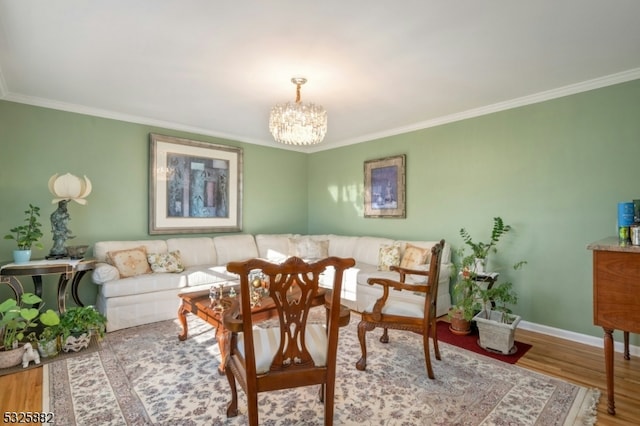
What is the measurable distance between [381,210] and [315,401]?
315cm

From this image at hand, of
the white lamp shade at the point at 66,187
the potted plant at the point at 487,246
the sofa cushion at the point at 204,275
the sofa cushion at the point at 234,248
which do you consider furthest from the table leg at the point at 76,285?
the potted plant at the point at 487,246

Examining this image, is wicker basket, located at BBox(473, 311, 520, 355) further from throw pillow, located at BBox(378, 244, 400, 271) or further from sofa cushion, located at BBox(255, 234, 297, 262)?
sofa cushion, located at BBox(255, 234, 297, 262)

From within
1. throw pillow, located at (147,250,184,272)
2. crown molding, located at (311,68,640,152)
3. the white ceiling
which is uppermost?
the white ceiling

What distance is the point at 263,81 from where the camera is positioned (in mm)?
2920

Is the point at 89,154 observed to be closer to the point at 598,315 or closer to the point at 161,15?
the point at 161,15

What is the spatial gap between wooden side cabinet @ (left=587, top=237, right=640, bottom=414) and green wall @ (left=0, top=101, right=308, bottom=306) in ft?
15.3

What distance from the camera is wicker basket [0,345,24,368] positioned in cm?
234

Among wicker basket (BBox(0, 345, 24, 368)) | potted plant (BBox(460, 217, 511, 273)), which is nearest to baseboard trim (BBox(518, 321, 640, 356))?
potted plant (BBox(460, 217, 511, 273))

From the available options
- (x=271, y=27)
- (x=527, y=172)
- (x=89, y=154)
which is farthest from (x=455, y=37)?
(x=89, y=154)

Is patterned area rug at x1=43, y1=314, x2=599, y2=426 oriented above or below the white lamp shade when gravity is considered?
below

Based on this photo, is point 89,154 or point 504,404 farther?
point 89,154

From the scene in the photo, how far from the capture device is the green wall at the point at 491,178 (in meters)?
2.90

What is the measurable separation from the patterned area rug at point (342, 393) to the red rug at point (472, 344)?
4.6 inches

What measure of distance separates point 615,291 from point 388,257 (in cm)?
232
